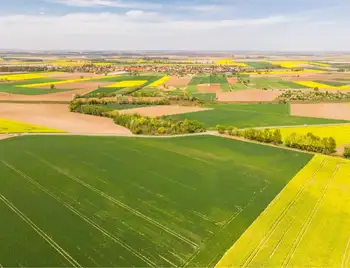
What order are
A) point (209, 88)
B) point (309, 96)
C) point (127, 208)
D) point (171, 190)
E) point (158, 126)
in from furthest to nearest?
point (209, 88), point (309, 96), point (158, 126), point (171, 190), point (127, 208)

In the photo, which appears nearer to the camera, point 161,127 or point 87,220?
point 87,220

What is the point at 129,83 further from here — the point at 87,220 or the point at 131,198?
the point at 87,220

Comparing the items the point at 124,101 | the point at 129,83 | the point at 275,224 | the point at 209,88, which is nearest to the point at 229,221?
the point at 275,224

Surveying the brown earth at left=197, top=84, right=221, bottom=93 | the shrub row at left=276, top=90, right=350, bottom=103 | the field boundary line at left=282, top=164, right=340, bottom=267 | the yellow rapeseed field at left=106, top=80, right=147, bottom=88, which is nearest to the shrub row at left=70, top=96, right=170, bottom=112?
the brown earth at left=197, top=84, right=221, bottom=93

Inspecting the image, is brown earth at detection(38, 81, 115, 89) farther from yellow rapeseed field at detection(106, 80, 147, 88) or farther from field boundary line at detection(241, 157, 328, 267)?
field boundary line at detection(241, 157, 328, 267)

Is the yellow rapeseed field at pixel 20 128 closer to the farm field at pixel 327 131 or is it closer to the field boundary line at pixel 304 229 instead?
the farm field at pixel 327 131

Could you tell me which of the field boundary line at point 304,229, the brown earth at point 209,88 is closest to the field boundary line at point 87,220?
the field boundary line at point 304,229
